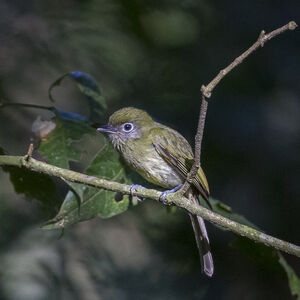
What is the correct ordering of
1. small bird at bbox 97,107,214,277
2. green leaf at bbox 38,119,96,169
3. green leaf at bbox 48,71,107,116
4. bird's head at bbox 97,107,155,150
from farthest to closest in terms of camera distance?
bird's head at bbox 97,107,155,150 → small bird at bbox 97,107,214,277 → green leaf at bbox 48,71,107,116 → green leaf at bbox 38,119,96,169

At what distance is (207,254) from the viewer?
290 cm

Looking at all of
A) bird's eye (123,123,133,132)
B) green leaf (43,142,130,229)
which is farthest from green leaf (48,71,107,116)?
bird's eye (123,123,133,132)

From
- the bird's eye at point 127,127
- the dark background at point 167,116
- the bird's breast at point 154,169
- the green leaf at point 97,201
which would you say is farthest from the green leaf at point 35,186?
the bird's eye at point 127,127

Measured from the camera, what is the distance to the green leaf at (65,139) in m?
2.61

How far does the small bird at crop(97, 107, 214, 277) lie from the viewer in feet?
9.91

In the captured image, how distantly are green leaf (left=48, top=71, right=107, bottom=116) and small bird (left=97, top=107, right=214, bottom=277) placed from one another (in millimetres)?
118

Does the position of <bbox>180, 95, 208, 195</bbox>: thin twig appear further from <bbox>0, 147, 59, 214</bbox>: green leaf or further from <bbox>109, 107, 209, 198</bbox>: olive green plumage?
<bbox>109, 107, 209, 198</bbox>: olive green plumage

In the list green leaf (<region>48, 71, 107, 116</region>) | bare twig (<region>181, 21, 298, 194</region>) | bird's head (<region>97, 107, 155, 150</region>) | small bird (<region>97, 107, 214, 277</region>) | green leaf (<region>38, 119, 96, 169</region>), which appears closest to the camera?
bare twig (<region>181, 21, 298, 194</region>)

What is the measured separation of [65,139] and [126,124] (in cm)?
73

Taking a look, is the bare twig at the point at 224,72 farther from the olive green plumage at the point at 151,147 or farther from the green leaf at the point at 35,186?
the olive green plumage at the point at 151,147

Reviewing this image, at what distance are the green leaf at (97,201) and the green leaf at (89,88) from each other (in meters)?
0.24

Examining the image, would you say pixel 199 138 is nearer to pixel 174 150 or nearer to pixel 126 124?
pixel 174 150

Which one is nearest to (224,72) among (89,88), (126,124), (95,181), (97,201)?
(95,181)

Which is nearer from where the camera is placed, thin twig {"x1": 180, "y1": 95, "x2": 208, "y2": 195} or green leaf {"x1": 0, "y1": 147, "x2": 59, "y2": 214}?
thin twig {"x1": 180, "y1": 95, "x2": 208, "y2": 195}
